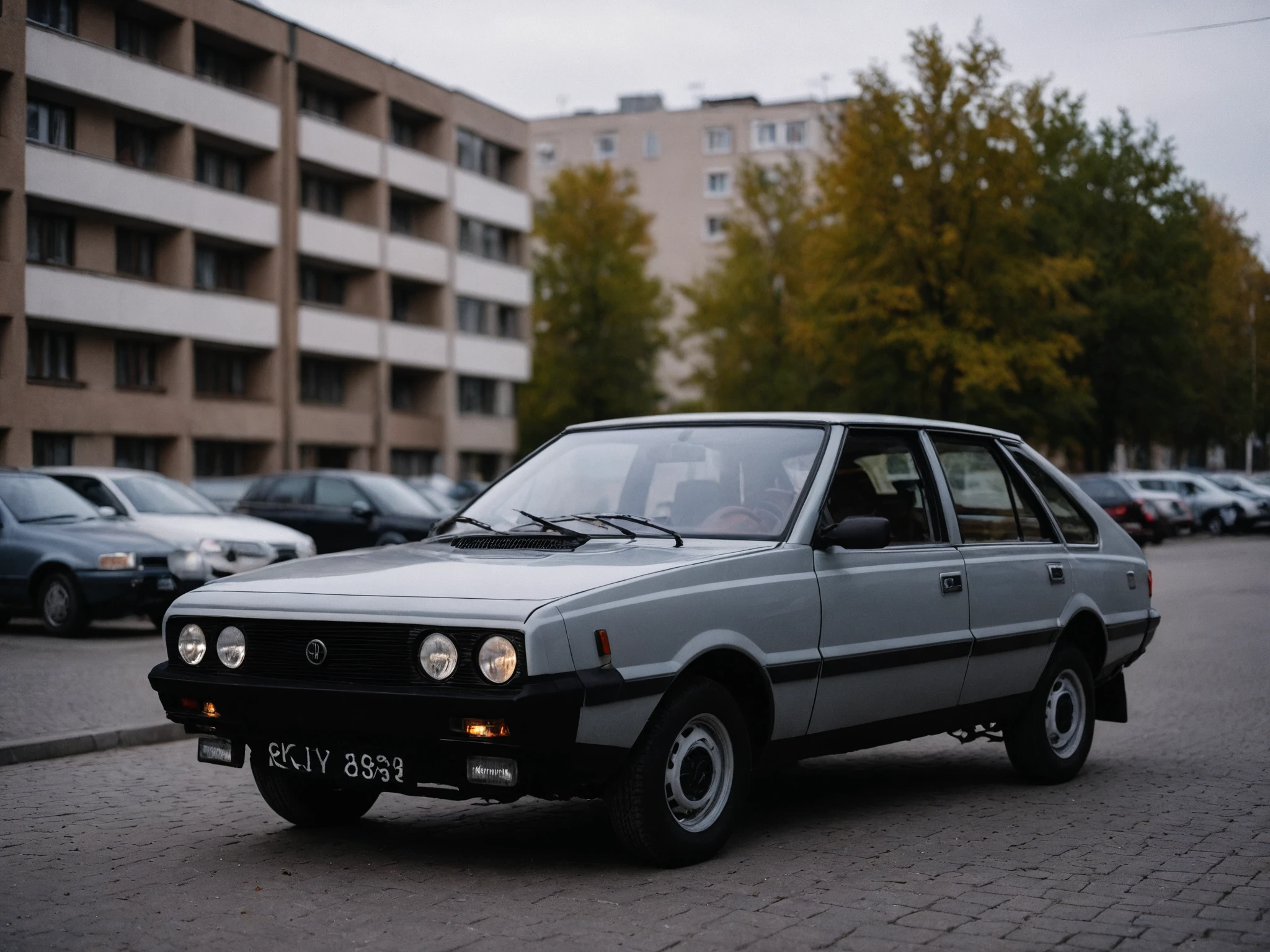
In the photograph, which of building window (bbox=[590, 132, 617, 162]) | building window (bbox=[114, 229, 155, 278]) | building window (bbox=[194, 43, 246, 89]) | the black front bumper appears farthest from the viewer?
building window (bbox=[590, 132, 617, 162])

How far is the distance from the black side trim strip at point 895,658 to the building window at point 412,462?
4894cm

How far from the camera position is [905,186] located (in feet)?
119

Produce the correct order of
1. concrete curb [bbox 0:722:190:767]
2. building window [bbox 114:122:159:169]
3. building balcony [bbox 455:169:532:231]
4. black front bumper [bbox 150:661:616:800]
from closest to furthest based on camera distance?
black front bumper [bbox 150:661:616:800] → concrete curb [bbox 0:722:190:767] → building window [bbox 114:122:159:169] → building balcony [bbox 455:169:532:231]

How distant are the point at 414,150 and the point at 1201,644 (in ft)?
145

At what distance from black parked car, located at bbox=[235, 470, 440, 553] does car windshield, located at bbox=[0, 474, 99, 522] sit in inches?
275

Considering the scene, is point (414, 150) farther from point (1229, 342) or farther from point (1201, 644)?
point (1201, 644)

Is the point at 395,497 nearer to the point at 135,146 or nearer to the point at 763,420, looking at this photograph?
the point at 763,420

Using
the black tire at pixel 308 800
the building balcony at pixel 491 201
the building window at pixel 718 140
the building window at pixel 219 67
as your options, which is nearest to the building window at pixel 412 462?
the building balcony at pixel 491 201

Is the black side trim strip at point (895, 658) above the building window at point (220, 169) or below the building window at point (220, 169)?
below

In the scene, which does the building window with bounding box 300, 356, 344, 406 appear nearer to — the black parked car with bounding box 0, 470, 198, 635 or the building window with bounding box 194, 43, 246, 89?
the building window with bounding box 194, 43, 246, 89

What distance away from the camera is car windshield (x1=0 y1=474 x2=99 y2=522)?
642 inches

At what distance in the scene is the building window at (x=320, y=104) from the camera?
50469 millimetres

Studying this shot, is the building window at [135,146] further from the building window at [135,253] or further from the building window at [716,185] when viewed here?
the building window at [716,185]

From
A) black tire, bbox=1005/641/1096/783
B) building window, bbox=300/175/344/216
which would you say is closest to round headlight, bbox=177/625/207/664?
black tire, bbox=1005/641/1096/783
